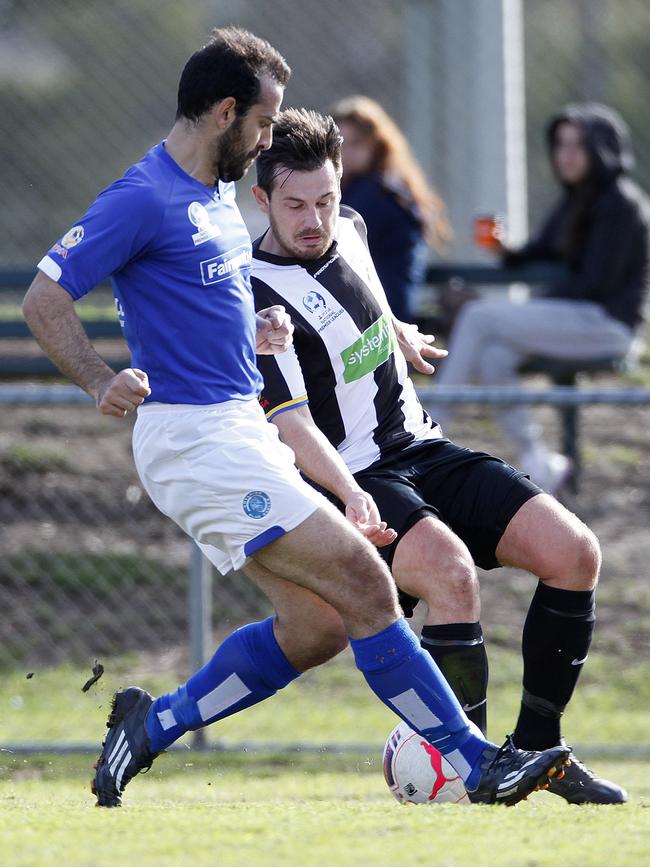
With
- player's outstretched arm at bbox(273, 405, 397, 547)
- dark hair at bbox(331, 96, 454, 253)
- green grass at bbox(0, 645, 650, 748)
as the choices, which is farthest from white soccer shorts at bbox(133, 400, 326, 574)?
dark hair at bbox(331, 96, 454, 253)

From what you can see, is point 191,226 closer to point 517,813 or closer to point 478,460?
point 478,460

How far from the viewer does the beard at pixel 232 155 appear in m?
4.01

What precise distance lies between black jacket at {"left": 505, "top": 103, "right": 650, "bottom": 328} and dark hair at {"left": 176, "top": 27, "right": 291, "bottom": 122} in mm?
4391

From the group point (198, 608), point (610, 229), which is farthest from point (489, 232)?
point (198, 608)

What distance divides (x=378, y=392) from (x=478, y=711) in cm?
102

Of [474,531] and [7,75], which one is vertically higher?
[7,75]

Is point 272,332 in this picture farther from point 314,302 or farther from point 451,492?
point 451,492

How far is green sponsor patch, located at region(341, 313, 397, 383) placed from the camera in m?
4.49

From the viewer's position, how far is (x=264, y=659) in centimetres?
444

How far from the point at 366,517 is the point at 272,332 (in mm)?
602

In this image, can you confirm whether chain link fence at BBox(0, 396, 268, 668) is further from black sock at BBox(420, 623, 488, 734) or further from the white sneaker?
black sock at BBox(420, 623, 488, 734)

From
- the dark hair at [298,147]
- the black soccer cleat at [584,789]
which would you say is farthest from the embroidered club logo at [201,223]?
the black soccer cleat at [584,789]

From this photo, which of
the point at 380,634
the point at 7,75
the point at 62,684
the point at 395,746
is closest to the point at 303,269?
the point at 380,634

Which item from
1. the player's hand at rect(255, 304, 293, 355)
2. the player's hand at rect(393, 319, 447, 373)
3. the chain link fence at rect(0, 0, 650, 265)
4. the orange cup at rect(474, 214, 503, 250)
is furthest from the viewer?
the chain link fence at rect(0, 0, 650, 265)
